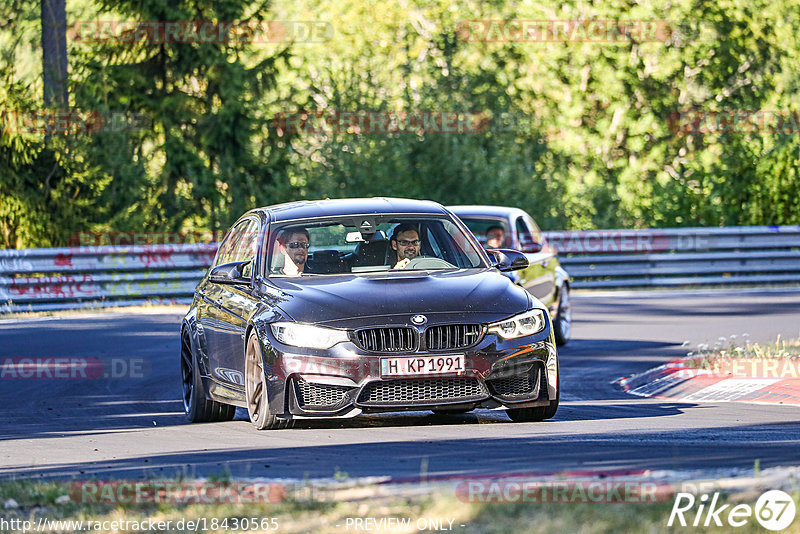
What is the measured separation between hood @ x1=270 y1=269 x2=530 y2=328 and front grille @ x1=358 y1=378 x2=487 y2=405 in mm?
391

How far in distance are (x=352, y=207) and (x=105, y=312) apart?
41.3ft

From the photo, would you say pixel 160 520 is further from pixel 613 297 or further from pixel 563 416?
pixel 613 297

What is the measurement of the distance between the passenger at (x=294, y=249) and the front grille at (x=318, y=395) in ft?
4.17

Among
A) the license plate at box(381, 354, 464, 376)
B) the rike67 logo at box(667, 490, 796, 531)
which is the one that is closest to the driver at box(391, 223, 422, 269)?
the license plate at box(381, 354, 464, 376)

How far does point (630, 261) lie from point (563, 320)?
11032 millimetres

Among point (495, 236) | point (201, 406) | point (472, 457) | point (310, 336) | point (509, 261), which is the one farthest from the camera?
point (495, 236)

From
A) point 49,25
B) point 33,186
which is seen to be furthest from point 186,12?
point 33,186

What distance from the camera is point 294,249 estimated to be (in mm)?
10844

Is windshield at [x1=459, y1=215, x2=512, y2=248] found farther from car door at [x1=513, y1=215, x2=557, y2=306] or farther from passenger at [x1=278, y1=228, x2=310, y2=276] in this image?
passenger at [x1=278, y1=228, x2=310, y2=276]

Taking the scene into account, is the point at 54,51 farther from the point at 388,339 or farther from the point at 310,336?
the point at 388,339

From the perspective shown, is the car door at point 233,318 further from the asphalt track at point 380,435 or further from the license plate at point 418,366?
the license plate at point 418,366

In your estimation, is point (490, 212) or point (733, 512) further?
point (490, 212)

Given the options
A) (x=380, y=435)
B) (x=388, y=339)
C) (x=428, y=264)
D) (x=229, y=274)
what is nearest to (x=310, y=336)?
(x=388, y=339)

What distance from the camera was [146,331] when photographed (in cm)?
1969
